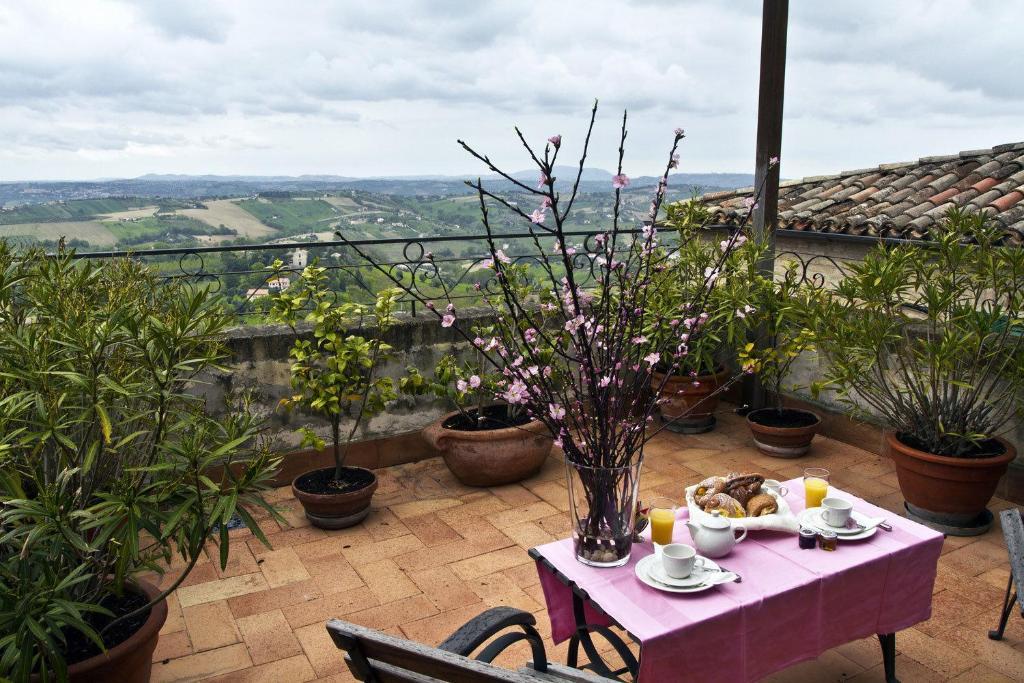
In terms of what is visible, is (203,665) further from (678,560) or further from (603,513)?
(678,560)

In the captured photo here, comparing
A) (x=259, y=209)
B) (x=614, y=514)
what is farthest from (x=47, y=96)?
(x=614, y=514)

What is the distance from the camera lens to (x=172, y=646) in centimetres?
296

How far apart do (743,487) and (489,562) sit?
1.42 meters

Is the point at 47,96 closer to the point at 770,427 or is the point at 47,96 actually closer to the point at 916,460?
the point at 770,427

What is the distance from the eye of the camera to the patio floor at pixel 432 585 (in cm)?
279

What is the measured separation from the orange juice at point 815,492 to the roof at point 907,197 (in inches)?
160

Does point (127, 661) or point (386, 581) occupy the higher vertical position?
point (127, 661)

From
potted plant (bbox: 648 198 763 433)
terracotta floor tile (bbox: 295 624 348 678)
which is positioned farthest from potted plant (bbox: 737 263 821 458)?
terracotta floor tile (bbox: 295 624 348 678)

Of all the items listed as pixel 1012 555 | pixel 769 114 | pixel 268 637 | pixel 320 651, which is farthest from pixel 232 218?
pixel 1012 555

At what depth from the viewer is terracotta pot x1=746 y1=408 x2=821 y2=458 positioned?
15.7 feet

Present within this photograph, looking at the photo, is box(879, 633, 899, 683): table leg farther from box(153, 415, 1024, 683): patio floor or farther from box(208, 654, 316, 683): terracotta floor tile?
box(208, 654, 316, 683): terracotta floor tile

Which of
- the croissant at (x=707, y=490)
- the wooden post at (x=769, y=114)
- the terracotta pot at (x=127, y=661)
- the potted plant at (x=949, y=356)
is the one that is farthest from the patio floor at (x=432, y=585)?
the wooden post at (x=769, y=114)

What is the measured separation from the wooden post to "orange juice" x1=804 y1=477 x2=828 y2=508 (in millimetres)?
2659

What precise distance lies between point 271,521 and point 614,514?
249cm
